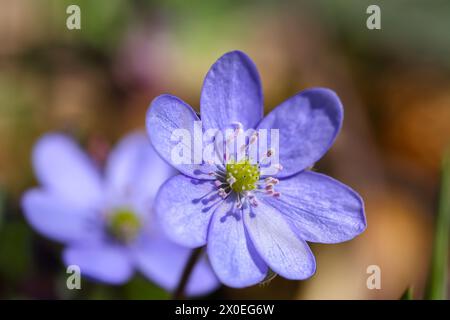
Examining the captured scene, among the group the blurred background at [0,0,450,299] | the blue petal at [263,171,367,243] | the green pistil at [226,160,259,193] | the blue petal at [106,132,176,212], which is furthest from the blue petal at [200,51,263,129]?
Answer: the blurred background at [0,0,450,299]

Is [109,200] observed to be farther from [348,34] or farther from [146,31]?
[348,34]

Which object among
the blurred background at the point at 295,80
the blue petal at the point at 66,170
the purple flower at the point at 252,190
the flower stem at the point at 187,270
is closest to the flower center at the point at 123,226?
the blue petal at the point at 66,170

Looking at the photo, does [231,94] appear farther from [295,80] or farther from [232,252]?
[295,80]

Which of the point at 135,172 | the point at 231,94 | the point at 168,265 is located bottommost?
the point at 168,265

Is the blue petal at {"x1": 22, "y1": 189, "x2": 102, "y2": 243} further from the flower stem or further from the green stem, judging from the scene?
the green stem

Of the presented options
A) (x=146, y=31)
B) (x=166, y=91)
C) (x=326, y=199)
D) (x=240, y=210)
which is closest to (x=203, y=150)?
(x=240, y=210)

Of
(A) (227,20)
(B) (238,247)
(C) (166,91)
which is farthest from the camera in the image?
(A) (227,20)

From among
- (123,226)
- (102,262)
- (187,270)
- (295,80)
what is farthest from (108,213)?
(295,80)
